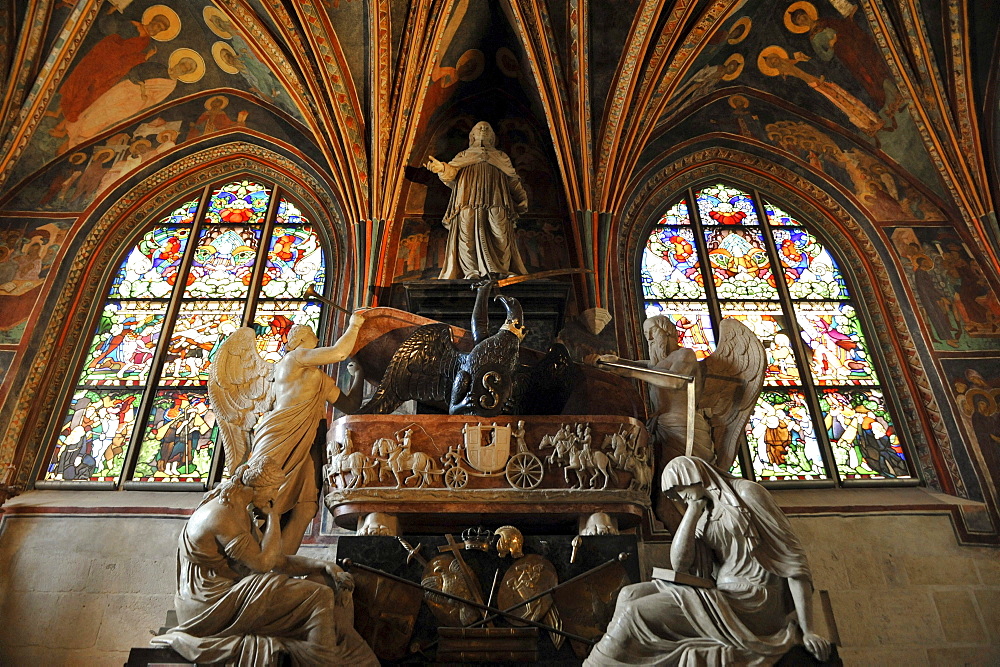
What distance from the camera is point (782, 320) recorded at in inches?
348

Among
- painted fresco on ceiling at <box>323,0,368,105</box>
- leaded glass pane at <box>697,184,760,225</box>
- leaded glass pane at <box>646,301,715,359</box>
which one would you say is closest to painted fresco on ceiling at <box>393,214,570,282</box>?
leaded glass pane at <box>646,301,715,359</box>

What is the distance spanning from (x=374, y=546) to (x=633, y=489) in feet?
5.70

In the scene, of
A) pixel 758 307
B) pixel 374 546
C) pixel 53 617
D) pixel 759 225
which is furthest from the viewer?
pixel 759 225

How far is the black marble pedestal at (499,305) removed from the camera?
7.37 meters

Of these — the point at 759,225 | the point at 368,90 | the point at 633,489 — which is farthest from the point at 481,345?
the point at 759,225

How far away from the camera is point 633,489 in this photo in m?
5.57

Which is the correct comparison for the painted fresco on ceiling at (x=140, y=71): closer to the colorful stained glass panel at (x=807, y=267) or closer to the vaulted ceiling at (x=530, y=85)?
the vaulted ceiling at (x=530, y=85)

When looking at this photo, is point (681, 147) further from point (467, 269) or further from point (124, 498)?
point (124, 498)

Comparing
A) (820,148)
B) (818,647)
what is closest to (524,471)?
(818,647)

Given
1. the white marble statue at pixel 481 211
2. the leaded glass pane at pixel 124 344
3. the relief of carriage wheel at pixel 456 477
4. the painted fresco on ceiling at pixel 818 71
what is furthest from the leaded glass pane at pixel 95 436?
the painted fresco on ceiling at pixel 818 71

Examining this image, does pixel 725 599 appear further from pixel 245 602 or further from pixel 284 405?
pixel 284 405

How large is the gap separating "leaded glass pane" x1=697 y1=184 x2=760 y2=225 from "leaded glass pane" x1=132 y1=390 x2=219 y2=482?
5.78 metres

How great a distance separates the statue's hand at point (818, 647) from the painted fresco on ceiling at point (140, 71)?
7.76 meters

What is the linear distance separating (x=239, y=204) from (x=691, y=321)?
5.26 m
